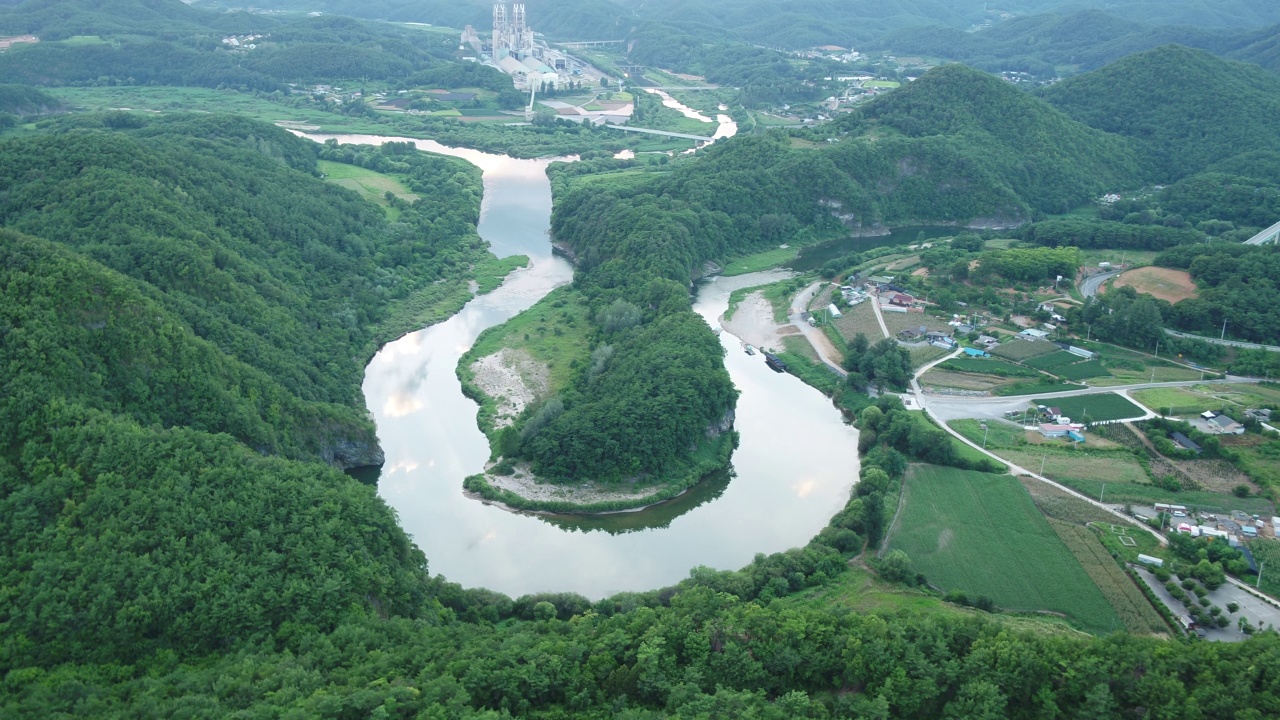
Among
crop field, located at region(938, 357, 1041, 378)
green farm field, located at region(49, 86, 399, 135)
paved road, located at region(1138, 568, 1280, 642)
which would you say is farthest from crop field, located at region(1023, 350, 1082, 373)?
green farm field, located at region(49, 86, 399, 135)

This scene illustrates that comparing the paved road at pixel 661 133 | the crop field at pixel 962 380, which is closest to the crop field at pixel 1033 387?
the crop field at pixel 962 380

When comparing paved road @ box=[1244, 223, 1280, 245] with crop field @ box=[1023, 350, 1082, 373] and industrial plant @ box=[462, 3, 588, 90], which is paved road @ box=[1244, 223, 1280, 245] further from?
industrial plant @ box=[462, 3, 588, 90]

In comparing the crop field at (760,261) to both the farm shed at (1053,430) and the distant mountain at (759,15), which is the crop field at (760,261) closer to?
the farm shed at (1053,430)

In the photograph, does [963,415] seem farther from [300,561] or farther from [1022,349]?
[300,561]

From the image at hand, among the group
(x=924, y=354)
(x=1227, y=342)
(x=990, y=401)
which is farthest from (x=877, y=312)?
(x=1227, y=342)

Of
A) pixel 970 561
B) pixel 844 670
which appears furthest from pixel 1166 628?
pixel 844 670

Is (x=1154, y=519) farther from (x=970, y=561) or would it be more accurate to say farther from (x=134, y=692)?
(x=134, y=692)
